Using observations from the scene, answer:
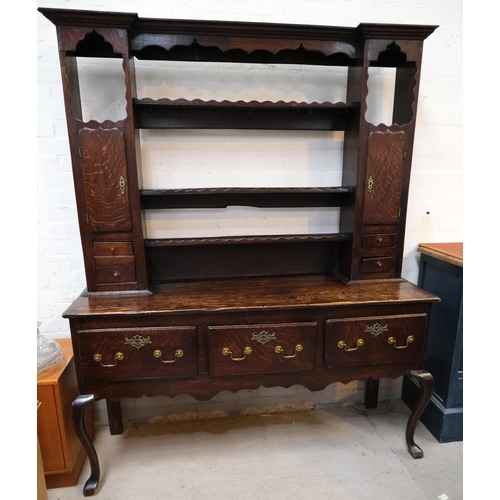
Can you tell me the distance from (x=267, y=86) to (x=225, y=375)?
1.49 metres

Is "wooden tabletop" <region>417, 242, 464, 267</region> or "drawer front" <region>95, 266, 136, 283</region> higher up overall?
"wooden tabletop" <region>417, 242, 464, 267</region>

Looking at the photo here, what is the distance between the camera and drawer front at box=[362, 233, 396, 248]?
5.76 feet

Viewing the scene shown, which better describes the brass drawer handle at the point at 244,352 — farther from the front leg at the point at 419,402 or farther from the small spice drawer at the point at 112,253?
the front leg at the point at 419,402

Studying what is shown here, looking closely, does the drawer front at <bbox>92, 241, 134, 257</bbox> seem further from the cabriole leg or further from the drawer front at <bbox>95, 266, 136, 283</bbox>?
the cabriole leg

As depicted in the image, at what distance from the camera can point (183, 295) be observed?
1617mm

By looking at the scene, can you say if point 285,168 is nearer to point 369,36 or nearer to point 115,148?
point 369,36

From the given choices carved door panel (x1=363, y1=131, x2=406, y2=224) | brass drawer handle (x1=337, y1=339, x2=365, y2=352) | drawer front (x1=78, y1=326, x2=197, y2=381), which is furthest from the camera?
carved door panel (x1=363, y1=131, x2=406, y2=224)

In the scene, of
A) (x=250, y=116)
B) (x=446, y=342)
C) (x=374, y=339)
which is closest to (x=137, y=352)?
(x=374, y=339)

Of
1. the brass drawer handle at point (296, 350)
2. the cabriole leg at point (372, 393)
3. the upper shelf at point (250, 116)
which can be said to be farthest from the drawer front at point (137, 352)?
the cabriole leg at point (372, 393)

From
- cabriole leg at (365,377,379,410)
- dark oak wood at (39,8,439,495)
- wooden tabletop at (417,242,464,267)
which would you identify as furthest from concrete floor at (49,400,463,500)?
wooden tabletop at (417,242,464,267)

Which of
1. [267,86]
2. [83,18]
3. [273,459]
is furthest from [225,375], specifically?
[83,18]

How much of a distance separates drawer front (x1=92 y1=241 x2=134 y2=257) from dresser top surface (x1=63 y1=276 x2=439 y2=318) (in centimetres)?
20

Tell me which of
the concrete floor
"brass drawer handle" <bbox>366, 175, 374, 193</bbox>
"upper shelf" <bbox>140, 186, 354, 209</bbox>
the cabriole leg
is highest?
"brass drawer handle" <bbox>366, 175, 374, 193</bbox>

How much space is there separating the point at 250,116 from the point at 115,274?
1.07 meters
